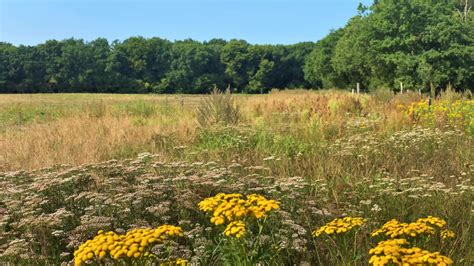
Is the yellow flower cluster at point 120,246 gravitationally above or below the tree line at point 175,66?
below

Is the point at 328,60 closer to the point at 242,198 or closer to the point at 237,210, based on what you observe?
the point at 242,198

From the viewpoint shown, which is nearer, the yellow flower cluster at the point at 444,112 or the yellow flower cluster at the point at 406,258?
the yellow flower cluster at the point at 406,258

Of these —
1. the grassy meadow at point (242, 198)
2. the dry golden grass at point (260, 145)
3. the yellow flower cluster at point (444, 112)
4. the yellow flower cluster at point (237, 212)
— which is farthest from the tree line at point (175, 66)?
the yellow flower cluster at point (237, 212)

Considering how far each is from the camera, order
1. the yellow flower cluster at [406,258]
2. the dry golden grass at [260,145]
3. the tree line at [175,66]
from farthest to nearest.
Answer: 1. the tree line at [175,66]
2. the dry golden grass at [260,145]
3. the yellow flower cluster at [406,258]

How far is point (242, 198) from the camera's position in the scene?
11.6 feet

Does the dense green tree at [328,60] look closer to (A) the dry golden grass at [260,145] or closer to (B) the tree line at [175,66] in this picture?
(B) the tree line at [175,66]

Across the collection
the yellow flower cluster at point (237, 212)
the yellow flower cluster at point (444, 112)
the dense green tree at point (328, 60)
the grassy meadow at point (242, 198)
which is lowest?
the grassy meadow at point (242, 198)

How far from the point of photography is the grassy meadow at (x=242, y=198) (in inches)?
95.7

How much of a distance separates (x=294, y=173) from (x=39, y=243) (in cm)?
312

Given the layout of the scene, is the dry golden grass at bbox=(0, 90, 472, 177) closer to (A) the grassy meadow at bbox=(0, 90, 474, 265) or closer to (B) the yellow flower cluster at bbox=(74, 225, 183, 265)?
(A) the grassy meadow at bbox=(0, 90, 474, 265)

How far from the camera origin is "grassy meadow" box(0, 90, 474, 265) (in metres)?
2.43

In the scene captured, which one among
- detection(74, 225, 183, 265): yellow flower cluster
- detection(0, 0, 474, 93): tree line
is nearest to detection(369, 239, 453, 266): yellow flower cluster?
detection(74, 225, 183, 265): yellow flower cluster

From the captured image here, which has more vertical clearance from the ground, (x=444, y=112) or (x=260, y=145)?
(x=444, y=112)

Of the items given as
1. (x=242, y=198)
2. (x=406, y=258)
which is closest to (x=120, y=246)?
(x=406, y=258)
